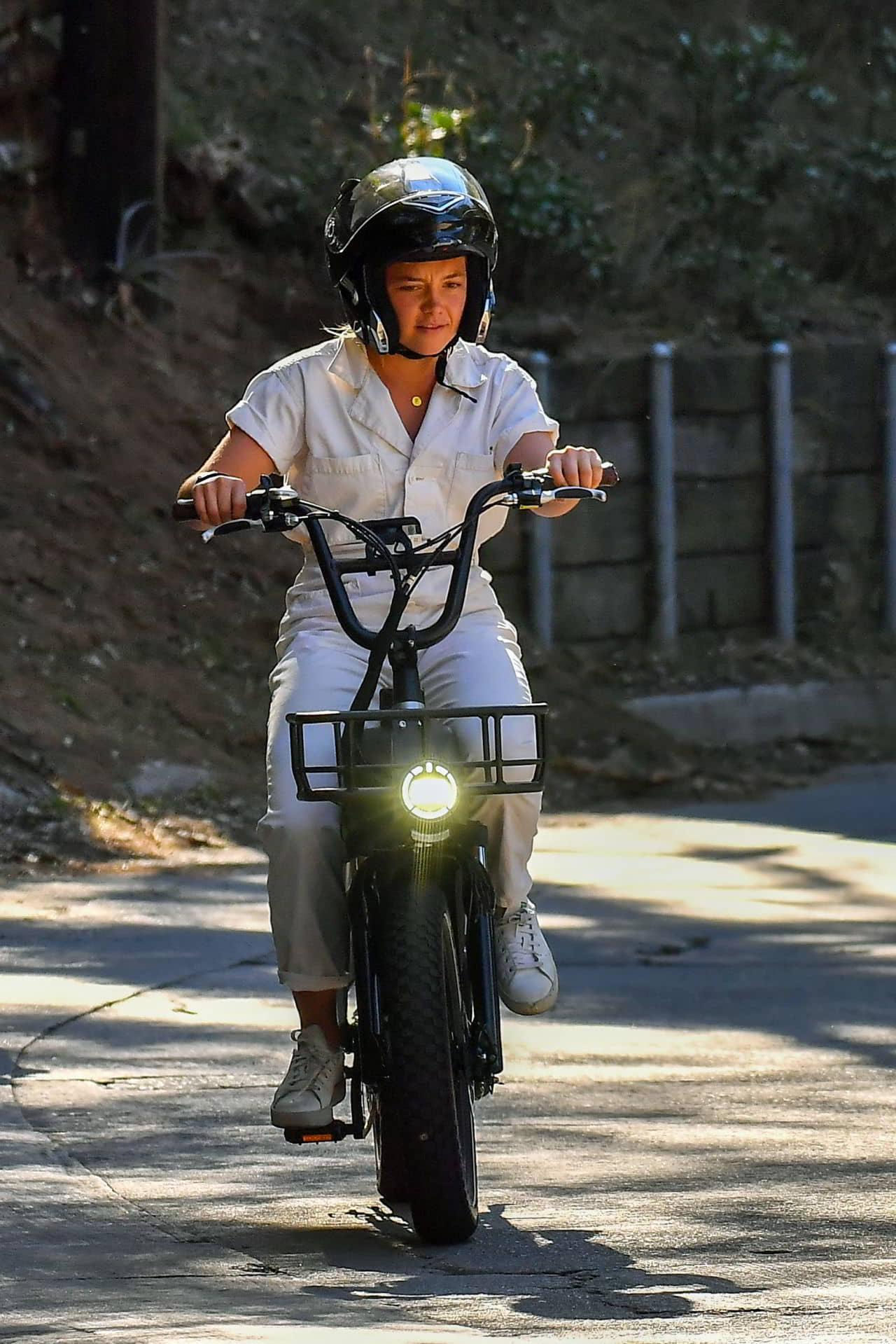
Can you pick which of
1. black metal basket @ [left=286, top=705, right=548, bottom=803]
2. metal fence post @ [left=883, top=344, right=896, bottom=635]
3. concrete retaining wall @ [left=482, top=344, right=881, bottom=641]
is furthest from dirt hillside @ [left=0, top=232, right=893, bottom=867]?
black metal basket @ [left=286, top=705, right=548, bottom=803]

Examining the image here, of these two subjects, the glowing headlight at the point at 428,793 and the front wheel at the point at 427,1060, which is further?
the glowing headlight at the point at 428,793

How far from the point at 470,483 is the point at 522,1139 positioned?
146 cm

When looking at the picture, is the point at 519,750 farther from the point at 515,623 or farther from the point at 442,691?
the point at 515,623

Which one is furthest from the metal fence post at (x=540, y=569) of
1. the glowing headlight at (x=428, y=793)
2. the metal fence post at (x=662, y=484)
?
the glowing headlight at (x=428, y=793)

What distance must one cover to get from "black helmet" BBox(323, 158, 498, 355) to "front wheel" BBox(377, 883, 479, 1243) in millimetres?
1200

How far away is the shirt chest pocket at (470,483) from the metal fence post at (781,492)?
9.37 meters

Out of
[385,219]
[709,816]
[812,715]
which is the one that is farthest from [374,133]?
[385,219]

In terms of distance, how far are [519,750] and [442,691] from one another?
0.65 ft

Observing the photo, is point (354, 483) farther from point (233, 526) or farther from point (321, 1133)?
point (321, 1133)

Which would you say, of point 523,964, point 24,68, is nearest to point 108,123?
point 24,68

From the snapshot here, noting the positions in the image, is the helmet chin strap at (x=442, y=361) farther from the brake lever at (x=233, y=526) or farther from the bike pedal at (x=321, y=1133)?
the bike pedal at (x=321, y=1133)

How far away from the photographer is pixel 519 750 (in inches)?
188

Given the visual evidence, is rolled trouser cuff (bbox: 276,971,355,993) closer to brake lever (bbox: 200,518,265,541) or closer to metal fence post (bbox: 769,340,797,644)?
brake lever (bbox: 200,518,265,541)

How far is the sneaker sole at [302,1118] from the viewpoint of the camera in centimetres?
472
